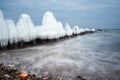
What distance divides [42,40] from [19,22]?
23.7 feet

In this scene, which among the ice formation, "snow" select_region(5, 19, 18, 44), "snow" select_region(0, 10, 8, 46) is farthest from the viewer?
the ice formation

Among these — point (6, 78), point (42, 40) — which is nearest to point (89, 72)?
point (6, 78)

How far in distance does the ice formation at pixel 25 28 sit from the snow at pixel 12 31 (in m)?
0.71

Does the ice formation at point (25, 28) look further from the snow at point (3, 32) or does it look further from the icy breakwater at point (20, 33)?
the snow at point (3, 32)

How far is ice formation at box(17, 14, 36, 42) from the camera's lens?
20242mm

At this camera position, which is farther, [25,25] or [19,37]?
[25,25]

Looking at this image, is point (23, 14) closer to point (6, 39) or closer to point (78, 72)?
point (6, 39)

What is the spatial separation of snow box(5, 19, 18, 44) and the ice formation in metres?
0.71

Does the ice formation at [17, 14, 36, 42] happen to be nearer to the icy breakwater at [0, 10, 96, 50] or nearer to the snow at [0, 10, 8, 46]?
the icy breakwater at [0, 10, 96, 50]

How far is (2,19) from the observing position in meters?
17.5

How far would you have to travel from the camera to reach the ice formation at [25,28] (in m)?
20.2

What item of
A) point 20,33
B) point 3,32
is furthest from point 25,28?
point 3,32

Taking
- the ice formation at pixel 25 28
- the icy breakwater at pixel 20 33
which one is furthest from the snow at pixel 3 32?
the ice formation at pixel 25 28

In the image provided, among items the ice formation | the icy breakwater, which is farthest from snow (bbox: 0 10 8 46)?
the ice formation
